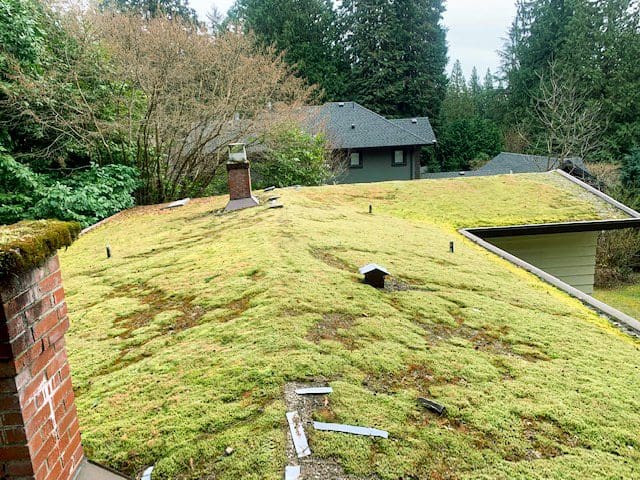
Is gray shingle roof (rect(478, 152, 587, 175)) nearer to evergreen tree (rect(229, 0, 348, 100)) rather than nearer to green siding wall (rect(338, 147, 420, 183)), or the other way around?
green siding wall (rect(338, 147, 420, 183))

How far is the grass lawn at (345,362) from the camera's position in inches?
92.4

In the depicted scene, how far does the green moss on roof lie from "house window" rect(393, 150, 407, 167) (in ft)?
72.3

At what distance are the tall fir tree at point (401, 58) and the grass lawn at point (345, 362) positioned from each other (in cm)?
2756

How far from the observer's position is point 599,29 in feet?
91.6

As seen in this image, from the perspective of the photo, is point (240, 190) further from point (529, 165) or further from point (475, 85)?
point (475, 85)

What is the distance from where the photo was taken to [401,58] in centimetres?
3234

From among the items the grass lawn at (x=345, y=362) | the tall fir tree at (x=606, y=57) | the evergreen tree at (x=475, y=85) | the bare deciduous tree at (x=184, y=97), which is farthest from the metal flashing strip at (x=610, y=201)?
the evergreen tree at (x=475, y=85)

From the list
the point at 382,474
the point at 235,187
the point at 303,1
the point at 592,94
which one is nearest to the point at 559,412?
the point at 382,474

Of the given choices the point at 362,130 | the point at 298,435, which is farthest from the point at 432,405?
the point at 362,130

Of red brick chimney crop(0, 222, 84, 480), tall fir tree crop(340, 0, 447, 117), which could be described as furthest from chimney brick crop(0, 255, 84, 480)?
tall fir tree crop(340, 0, 447, 117)

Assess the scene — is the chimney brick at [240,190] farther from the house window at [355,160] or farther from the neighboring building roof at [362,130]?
the house window at [355,160]

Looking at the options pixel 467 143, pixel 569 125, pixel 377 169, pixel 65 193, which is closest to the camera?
pixel 65 193

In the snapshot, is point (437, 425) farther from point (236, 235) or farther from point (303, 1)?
point (303, 1)

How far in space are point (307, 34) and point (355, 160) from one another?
640 inches
